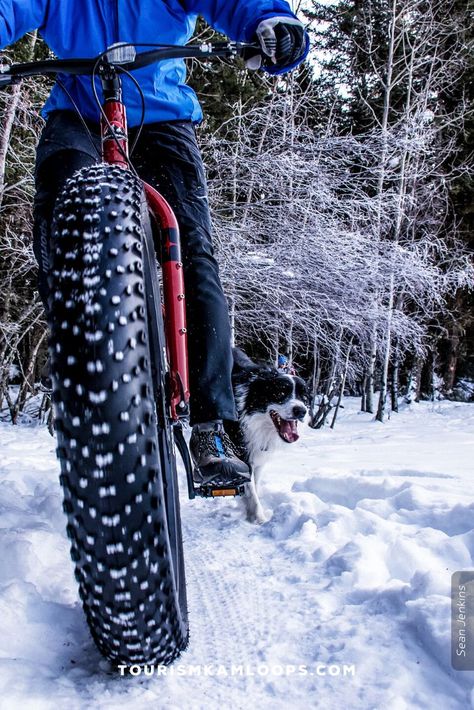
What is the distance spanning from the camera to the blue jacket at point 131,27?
1.56m

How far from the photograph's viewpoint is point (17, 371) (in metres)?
15.5

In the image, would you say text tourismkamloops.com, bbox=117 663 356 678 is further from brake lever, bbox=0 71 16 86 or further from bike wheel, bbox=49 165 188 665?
brake lever, bbox=0 71 16 86

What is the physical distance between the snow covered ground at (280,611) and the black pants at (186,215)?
2.17ft

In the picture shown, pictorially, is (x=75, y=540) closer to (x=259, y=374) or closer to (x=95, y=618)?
(x=95, y=618)

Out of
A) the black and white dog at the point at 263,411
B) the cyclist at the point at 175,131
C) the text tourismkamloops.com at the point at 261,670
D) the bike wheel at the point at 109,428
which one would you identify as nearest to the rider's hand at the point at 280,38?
the cyclist at the point at 175,131

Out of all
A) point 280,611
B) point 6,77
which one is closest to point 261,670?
point 280,611

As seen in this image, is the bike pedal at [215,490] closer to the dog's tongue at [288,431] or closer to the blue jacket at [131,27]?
the blue jacket at [131,27]

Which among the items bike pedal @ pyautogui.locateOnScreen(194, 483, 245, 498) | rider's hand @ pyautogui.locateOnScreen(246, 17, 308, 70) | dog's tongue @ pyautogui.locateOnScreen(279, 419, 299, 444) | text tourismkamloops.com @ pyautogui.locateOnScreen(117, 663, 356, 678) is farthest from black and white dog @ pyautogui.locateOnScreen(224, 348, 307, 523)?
rider's hand @ pyautogui.locateOnScreen(246, 17, 308, 70)

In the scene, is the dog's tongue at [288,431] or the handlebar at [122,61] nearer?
the handlebar at [122,61]

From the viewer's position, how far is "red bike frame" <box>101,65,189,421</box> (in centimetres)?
138

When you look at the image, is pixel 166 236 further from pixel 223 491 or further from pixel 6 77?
pixel 223 491

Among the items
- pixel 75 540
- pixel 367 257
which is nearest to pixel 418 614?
pixel 75 540

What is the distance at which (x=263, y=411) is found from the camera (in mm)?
4656

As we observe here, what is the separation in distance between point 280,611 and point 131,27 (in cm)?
195
